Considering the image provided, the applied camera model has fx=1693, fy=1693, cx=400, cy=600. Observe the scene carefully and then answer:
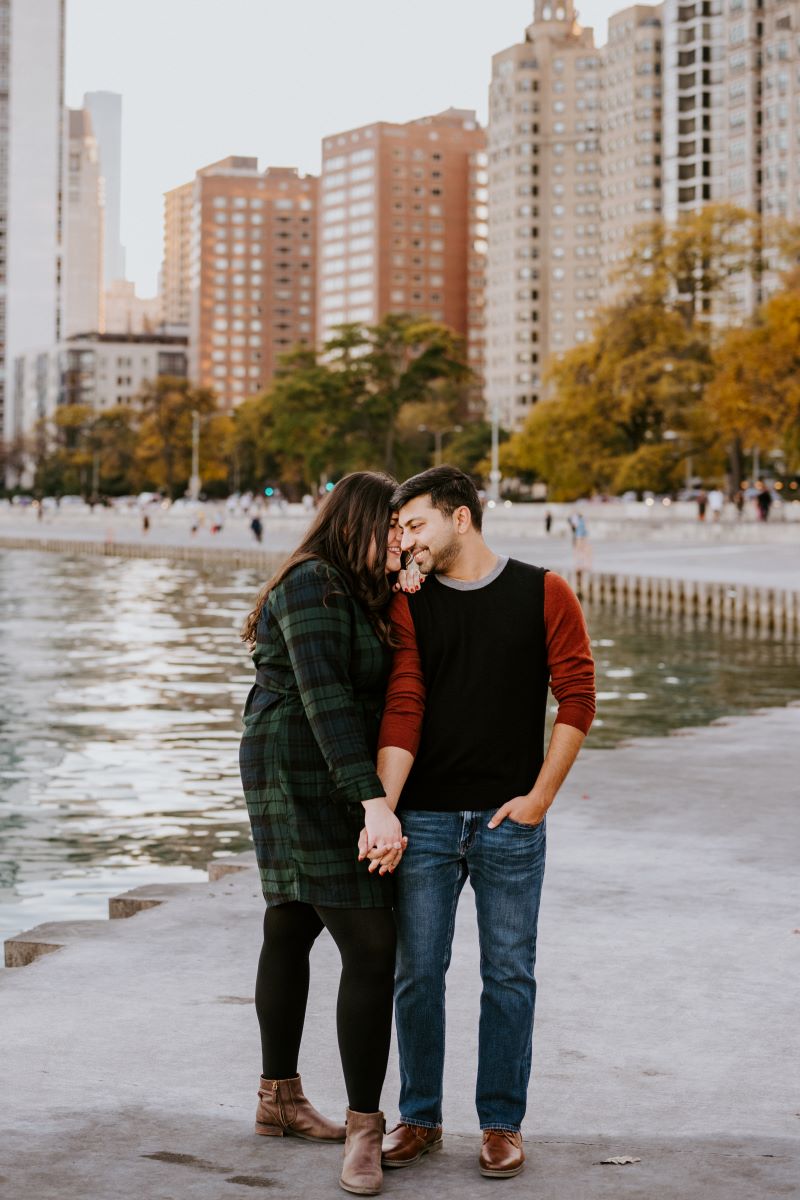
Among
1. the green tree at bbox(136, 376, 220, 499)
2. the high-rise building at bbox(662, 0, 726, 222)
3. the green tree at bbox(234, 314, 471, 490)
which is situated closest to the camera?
the green tree at bbox(234, 314, 471, 490)

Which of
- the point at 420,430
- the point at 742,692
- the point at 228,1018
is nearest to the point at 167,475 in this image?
the point at 420,430

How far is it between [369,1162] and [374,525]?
1.66m

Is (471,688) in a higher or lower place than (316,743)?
higher

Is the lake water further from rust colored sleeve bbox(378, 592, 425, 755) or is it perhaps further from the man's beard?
the man's beard

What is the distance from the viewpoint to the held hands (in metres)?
4.47

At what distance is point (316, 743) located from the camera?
178 inches

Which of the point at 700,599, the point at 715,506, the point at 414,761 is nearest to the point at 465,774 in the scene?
the point at 414,761

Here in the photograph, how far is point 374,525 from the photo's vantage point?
4551 mm

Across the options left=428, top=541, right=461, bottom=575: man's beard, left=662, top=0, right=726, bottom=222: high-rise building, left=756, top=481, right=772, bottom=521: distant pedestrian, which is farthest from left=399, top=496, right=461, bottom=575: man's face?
left=662, top=0, right=726, bottom=222: high-rise building

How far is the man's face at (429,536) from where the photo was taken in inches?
177

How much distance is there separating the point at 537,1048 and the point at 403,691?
1691 millimetres

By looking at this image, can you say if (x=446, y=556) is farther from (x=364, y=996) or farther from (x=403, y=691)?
(x=364, y=996)

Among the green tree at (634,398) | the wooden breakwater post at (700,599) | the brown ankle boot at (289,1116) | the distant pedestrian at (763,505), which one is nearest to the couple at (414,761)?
the brown ankle boot at (289,1116)

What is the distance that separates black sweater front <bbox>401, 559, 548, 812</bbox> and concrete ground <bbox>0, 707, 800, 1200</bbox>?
3.28ft
